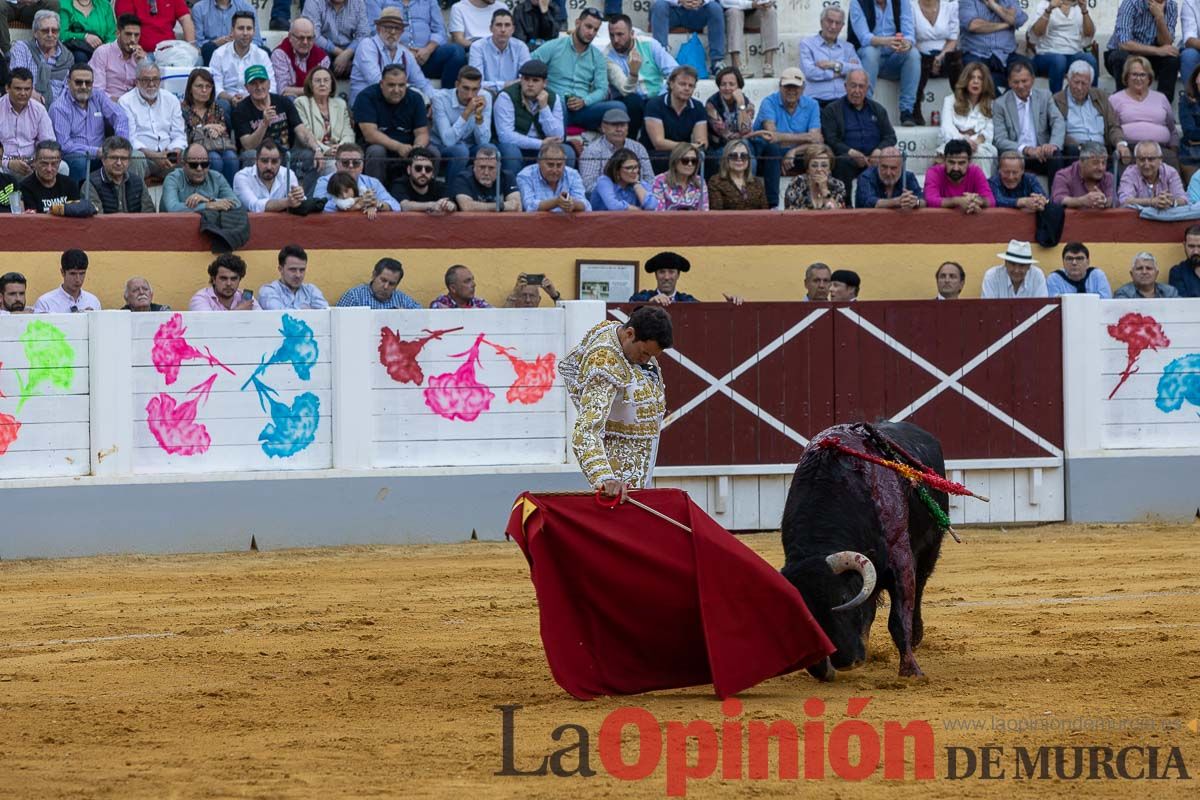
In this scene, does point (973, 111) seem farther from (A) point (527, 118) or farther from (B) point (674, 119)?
(A) point (527, 118)

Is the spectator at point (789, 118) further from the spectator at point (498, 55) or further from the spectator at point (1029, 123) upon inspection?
the spectator at point (498, 55)

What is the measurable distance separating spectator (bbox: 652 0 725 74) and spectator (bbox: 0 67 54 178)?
17.0 feet

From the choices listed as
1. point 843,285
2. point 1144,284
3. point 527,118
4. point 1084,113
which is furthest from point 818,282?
point 1084,113

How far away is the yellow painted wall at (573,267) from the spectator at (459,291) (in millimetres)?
611

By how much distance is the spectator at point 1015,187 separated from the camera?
13.2 meters

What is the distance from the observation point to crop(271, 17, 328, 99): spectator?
43.0 ft

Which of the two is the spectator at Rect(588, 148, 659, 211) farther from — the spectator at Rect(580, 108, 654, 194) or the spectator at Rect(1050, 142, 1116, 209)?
the spectator at Rect(1050, 142, 1116, 209)

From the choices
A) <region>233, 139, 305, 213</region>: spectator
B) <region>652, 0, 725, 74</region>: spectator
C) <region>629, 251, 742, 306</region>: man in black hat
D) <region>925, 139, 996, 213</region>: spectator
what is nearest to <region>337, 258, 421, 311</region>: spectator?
<region>233, 139, 305, 213</region>: spectator

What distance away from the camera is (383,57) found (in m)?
13.2

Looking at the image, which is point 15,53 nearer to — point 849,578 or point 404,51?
point 404,51

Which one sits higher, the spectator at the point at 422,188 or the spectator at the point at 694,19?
the spectator at the point at 694,19

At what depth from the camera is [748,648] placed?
6.41 meters

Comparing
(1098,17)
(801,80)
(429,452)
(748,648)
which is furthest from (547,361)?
(1098,17)

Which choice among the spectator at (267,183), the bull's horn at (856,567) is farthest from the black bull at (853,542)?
the spectator at (267,183)
